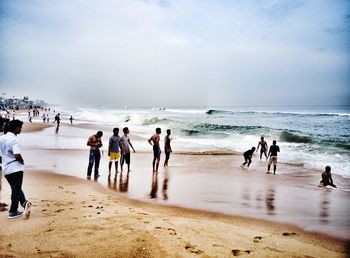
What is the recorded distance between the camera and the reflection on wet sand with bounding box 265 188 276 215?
25.8 feet

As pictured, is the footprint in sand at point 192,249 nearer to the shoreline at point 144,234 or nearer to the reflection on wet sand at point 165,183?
the shoreline at point 144,234

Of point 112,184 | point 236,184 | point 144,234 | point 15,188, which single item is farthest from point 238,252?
point 236,184

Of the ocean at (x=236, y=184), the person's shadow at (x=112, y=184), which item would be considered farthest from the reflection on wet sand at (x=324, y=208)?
the person's shadow at (x=112, y=184)

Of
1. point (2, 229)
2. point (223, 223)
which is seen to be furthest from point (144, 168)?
point (2, 229)

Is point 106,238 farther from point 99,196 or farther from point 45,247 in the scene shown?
point 99,196

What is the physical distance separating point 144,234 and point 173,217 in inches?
55.2

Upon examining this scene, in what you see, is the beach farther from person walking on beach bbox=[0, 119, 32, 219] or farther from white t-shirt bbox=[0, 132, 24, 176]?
white t-shirt bbox=[0, 132, 24, 176]

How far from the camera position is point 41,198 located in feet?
25.2

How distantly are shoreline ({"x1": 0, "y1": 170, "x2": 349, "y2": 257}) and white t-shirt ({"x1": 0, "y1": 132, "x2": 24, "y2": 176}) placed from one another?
3.16 feet

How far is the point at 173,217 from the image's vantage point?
6684 millimetres

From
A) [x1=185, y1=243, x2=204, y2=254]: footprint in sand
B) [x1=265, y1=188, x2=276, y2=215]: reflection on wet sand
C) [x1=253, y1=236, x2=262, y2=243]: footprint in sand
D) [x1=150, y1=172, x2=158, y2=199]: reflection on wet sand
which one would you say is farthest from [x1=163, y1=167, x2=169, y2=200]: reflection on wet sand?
[x1=185, y1=243, x2=204, y2=254]: footprint in sand

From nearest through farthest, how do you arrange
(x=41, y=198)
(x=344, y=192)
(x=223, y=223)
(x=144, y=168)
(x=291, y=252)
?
(x=291, y=252), (x=223, y=223), (x=41, y=198), (x=344, y=192), (x=144, y=168)

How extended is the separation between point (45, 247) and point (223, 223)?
3.48m

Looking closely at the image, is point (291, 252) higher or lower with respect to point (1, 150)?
lower
